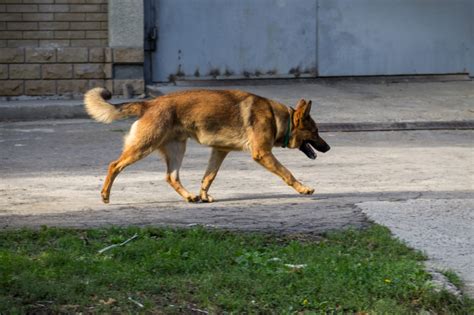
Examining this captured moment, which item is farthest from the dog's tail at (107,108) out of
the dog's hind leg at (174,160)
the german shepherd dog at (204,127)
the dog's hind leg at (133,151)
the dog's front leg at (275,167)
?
the dog's front leg at (275,167)

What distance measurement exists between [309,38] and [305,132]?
6.66m

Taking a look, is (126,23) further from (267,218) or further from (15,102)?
(267,218)

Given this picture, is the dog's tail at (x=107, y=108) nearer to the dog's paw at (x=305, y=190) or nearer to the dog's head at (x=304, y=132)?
the dog's head at (x=304, y=132)

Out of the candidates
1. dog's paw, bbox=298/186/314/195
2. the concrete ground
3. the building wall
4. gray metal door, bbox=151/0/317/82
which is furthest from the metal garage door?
dog's paw, bbox=298/186/314/195

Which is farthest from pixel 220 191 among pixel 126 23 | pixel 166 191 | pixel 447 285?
pixel 126 23

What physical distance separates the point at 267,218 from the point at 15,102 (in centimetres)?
764

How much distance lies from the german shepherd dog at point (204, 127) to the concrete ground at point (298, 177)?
27cm

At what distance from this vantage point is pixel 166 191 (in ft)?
30.0

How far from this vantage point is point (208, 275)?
620 centimetres

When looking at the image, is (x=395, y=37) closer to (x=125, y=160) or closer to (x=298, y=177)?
(x=298, y=177)

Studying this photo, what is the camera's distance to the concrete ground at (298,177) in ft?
24.8

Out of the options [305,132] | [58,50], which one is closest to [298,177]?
[305,132]

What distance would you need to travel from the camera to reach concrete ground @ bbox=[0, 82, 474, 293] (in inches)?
298

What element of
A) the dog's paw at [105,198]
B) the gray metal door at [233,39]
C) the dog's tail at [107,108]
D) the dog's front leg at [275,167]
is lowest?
the dog's paw at [105,198]
